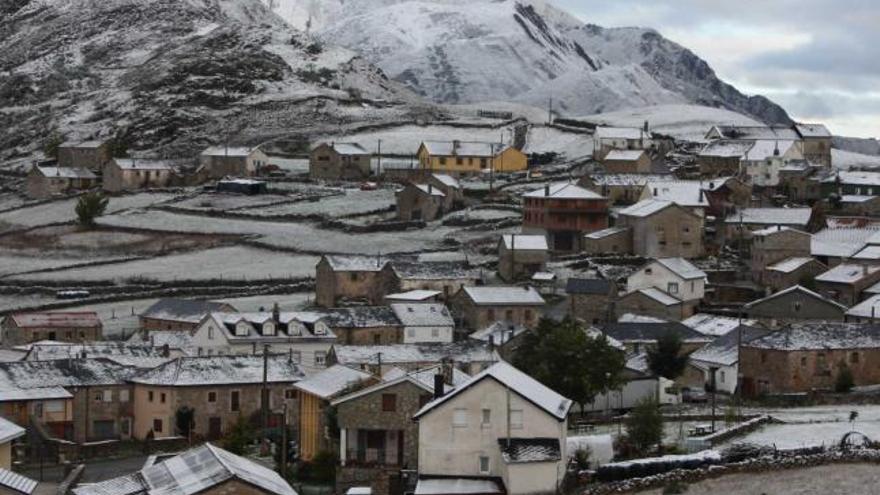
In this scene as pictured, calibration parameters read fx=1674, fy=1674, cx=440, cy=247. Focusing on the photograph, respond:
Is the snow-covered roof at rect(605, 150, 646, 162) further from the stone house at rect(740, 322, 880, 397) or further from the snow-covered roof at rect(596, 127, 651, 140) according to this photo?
the stone house at rect(740, 322, 880, 397)

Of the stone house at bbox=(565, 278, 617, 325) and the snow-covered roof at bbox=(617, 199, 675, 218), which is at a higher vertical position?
the snow-covered roof at bbox=(617, 199, 675, 218)

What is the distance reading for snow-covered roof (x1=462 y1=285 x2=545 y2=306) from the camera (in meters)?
73.8

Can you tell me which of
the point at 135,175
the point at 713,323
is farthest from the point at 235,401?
the point at 135,175

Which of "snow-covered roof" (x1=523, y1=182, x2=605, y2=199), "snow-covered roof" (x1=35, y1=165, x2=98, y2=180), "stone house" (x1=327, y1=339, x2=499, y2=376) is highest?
"snow-covered roof" (x1=35, y1=165, x2=98, y2=180)

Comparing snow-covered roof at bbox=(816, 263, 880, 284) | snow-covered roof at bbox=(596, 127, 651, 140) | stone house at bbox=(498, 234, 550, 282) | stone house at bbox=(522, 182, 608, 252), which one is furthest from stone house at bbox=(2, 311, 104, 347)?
snow-covered roof at bbox=(596, 127, 651, 140)

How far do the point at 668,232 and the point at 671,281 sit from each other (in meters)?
10.2

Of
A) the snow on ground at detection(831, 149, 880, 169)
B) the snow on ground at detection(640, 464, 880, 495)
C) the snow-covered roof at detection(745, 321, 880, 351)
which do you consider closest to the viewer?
the snow on ground at detection(640, 464, 880, 495)

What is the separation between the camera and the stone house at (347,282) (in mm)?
80188

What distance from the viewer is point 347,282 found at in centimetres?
8062

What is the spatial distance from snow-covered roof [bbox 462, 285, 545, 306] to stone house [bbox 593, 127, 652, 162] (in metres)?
46.6

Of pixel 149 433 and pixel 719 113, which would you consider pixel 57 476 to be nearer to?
pixel 149 433

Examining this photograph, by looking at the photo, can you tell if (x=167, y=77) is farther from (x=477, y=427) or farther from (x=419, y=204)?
(x=477, y=427)

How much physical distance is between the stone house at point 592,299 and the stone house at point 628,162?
35590mm

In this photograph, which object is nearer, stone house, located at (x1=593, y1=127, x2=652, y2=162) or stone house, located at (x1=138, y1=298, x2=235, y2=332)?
stone house, located at (x1=138, y1=298, x2=235, y2=332)
